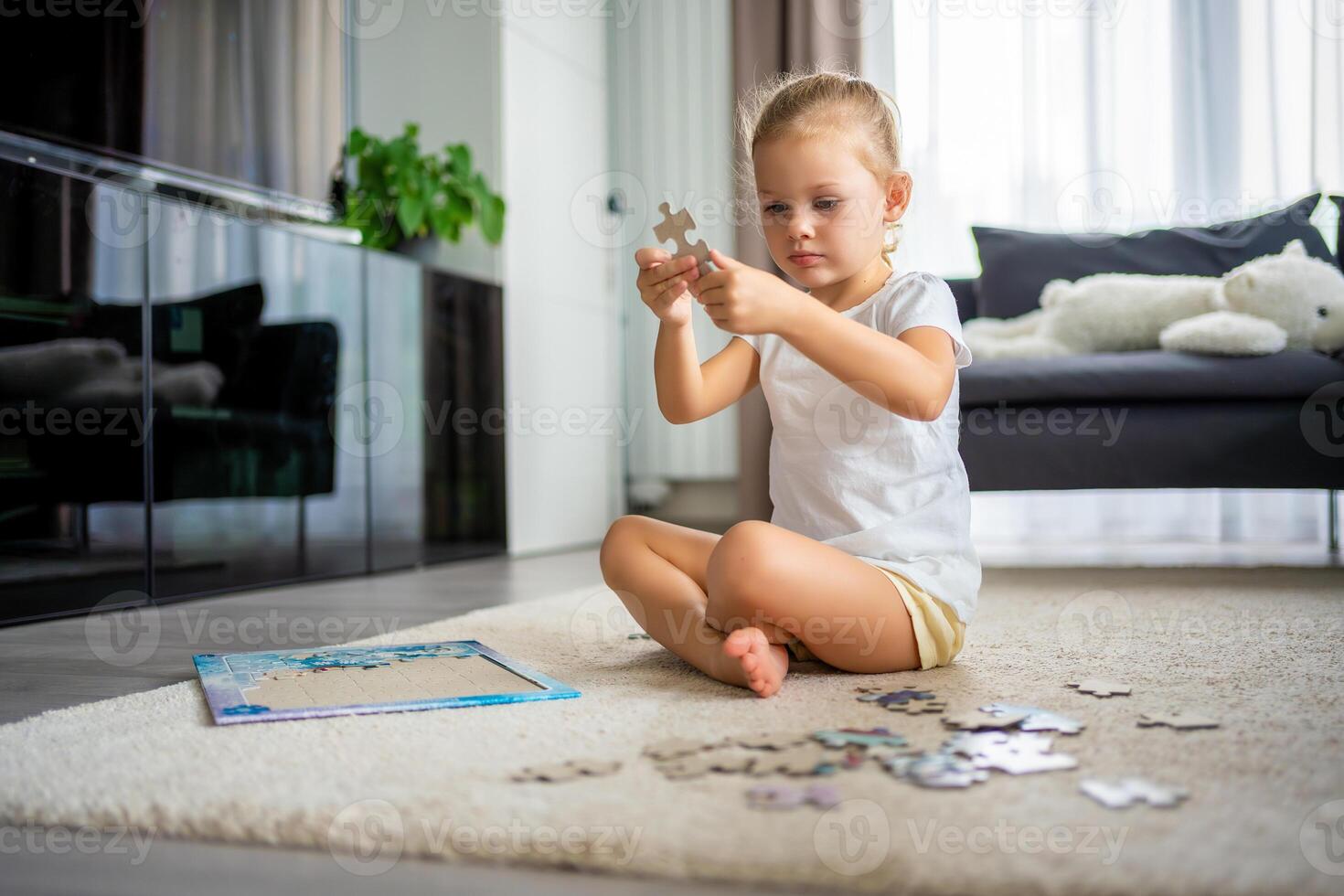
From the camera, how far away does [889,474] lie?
128 cm

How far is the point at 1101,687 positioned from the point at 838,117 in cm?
71

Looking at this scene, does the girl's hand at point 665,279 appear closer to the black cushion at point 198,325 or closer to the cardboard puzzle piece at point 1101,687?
the cardboard puzzle piece at point 1101,687

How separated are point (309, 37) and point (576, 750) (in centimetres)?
261

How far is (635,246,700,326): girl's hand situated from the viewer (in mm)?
1128

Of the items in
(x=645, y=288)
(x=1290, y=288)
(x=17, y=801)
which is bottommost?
(x=17, y=801)

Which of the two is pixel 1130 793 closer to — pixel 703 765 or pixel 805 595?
pixel 703 765

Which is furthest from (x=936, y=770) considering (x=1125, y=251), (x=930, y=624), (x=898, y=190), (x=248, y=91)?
(x=1125, y=251)

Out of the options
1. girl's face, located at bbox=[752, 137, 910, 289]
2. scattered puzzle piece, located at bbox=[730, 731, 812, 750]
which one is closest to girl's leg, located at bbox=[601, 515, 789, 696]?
scattered puzzle piece, located at bbox=[730, 731, 812, 750]

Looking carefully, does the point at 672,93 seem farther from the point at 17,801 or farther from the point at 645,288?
the point at 17,801

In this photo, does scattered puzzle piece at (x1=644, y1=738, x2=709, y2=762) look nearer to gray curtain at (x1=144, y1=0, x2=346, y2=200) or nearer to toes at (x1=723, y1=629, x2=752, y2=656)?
toes at (x1=723, y1=629, x2=752, y2=656)

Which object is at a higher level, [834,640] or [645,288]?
[645,288]

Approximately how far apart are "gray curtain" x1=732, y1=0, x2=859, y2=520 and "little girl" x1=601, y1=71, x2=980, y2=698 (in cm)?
259

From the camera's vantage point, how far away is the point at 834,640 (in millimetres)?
1203

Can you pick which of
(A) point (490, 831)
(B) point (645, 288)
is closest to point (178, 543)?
(B) point (645, 288)
